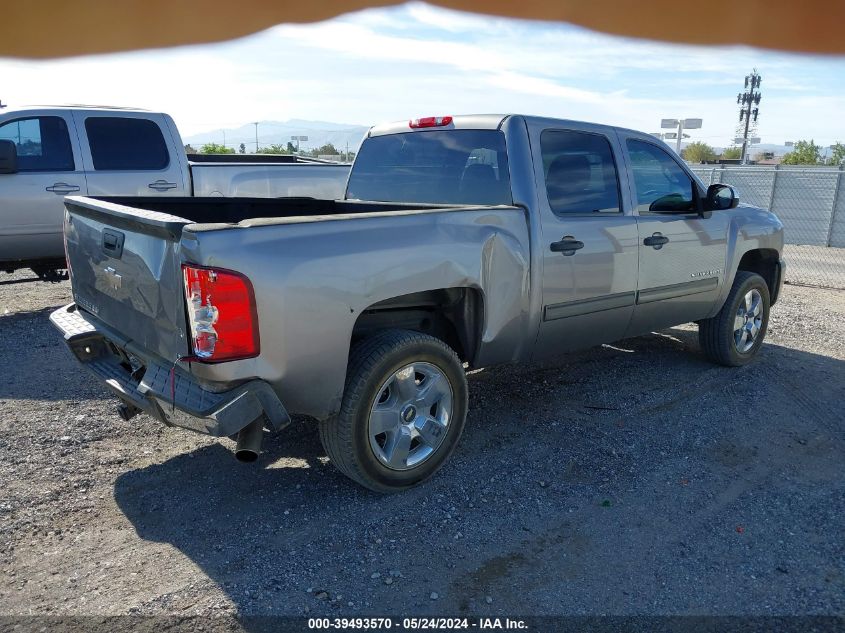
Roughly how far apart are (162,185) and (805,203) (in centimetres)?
1381

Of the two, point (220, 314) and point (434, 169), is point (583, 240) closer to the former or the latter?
point (434, 169)

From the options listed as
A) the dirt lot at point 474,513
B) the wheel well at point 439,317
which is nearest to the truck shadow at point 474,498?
the dirt lot at point 474,513

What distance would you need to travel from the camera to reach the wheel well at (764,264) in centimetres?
604

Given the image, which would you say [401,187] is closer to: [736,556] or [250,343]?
[250,343]

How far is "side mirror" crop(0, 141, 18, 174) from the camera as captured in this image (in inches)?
278

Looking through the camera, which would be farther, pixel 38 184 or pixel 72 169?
pixel 72 169

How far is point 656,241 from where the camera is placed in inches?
190

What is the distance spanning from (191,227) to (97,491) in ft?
5.72

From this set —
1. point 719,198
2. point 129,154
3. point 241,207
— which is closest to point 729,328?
point 719,198

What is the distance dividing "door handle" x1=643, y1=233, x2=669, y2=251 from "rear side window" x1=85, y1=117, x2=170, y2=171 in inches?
230

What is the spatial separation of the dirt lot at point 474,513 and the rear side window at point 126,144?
3383 mm

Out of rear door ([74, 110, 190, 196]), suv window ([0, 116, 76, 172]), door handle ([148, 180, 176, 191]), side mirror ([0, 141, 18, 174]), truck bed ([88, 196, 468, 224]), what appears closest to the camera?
truck bed ([88, 196, 468, 224])

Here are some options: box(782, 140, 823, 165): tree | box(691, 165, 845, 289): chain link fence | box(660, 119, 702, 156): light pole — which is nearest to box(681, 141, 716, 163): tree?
box(782, 140, 823, 165): tree

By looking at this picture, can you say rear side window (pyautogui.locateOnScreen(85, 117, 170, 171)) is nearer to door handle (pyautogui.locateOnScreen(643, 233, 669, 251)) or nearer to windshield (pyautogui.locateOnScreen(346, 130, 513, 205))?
windshield (pyautogui.locateOnScreen(346, 130, 513, 205))
